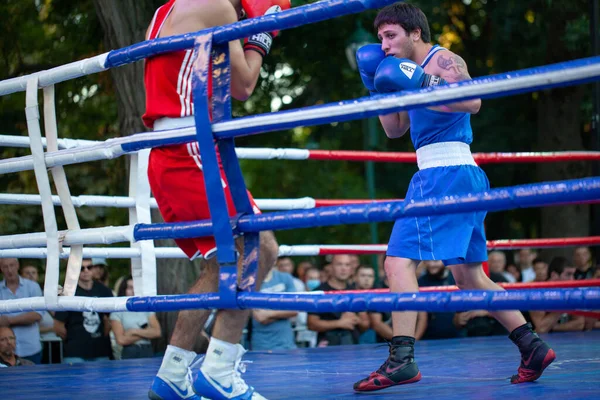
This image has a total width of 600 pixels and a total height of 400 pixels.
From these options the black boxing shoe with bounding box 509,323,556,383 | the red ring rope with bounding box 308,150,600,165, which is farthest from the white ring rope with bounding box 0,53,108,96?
the red ring rope with bounding box 308,150,600,165

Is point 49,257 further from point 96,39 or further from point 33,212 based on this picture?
point 33,212

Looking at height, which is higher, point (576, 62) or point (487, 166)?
point (576, 62)

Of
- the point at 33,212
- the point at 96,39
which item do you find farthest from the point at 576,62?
the point at 33,212

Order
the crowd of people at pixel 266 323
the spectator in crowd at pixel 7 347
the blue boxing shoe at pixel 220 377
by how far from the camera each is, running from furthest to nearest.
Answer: the crowd of people at pixel 266 323
the spectator in crowd at pixel 7 347
the blue boxing shoe at pixel 220 377

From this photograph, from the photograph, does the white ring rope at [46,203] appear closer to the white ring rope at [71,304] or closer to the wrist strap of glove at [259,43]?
the white ring rope at [71,304]

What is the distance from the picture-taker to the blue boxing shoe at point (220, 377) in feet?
8.68

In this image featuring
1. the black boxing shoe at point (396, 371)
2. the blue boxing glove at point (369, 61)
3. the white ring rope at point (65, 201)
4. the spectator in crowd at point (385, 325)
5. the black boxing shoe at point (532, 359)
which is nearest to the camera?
the white ring rope at point (65, 201)

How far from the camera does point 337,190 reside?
1417 centimetres

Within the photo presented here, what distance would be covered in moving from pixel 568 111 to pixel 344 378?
950 centimetres

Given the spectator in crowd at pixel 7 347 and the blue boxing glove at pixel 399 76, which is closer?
the blue boxing glove at pixel 399 76

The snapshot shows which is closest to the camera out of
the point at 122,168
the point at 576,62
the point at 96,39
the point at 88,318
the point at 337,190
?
the point at 576,62

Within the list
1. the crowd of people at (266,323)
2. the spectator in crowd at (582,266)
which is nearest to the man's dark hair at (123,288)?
the crowd of people at (266,323)

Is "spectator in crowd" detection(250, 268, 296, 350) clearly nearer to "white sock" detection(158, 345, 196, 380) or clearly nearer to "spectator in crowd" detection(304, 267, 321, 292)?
"spectator in crowd" detection(304, 267, 321, 292)

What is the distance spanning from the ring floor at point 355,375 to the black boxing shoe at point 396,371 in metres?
0.04
